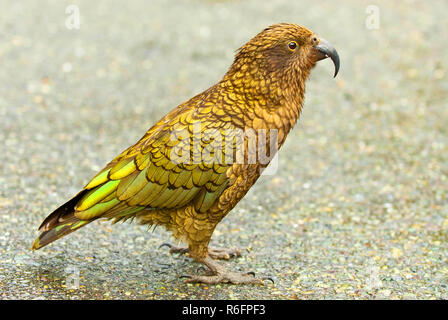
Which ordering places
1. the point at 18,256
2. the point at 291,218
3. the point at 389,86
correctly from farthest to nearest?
the point at 389,86 < the point at 291,218 < the point at 18,256

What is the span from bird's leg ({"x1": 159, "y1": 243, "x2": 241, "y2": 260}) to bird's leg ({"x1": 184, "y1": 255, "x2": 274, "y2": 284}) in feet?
1.20

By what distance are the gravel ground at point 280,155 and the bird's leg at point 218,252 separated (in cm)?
8

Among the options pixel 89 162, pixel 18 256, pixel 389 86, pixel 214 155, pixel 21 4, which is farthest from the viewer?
pixel 21 4

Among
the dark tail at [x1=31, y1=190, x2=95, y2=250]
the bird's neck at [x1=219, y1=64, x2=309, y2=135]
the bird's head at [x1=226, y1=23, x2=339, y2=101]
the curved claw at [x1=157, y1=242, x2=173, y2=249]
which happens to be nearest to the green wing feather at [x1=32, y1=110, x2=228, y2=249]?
the dark tail at [x1=31, y1=190, x2=95, y2=250]

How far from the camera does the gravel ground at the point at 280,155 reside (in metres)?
5.09

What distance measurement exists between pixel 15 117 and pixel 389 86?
5.87 m

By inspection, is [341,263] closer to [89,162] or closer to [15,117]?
[89,162]

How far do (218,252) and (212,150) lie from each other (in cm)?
138

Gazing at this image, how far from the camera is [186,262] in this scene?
5430mm

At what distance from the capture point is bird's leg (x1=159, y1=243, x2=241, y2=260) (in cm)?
541

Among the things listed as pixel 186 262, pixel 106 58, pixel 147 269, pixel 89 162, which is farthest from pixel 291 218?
pixel 106 58

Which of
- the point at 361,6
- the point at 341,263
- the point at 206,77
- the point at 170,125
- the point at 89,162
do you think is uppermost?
the point at 361,6

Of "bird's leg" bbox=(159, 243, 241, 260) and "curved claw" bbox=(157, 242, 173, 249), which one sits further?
"curved claw" bbox=(157, 242, 173, 249)

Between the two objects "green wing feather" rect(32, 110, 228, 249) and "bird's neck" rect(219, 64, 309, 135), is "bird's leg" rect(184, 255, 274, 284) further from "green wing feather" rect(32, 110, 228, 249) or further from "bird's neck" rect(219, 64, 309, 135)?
"bird's neck" rect(219, 64, 309, 135)
